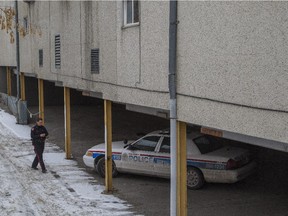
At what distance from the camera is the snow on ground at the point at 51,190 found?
10336 mm

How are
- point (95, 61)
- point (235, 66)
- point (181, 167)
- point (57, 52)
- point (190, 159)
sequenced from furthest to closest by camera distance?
point (57, 52) → point (95, 61) → point (190, 159) → point (181, 167) → point (235, 66)

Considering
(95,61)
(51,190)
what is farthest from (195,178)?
(95,61)

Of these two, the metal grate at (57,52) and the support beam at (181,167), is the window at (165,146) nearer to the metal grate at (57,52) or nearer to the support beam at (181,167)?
the support beam at (181,167)

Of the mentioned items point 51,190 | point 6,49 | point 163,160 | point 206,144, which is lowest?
point 51,190

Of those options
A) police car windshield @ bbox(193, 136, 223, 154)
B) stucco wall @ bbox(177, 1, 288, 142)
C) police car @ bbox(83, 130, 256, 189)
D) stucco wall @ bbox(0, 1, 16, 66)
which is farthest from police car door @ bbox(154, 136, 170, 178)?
stucco wall @ bbox(0, 1, 16, 66)

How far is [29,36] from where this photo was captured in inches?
831

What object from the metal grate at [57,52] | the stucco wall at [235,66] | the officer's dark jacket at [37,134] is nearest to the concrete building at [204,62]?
the stucco wall at [235,66]

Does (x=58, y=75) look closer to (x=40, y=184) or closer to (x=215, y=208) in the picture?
(x=40, y=184)

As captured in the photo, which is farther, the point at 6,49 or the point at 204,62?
the point at 6,49

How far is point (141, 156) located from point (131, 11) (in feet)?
14.8

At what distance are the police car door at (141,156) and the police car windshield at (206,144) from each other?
1.07 meters

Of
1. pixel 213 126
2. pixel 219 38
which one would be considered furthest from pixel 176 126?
pixel 219 38

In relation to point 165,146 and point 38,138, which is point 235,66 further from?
point 38,138

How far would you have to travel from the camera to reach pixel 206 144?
40.7ft
